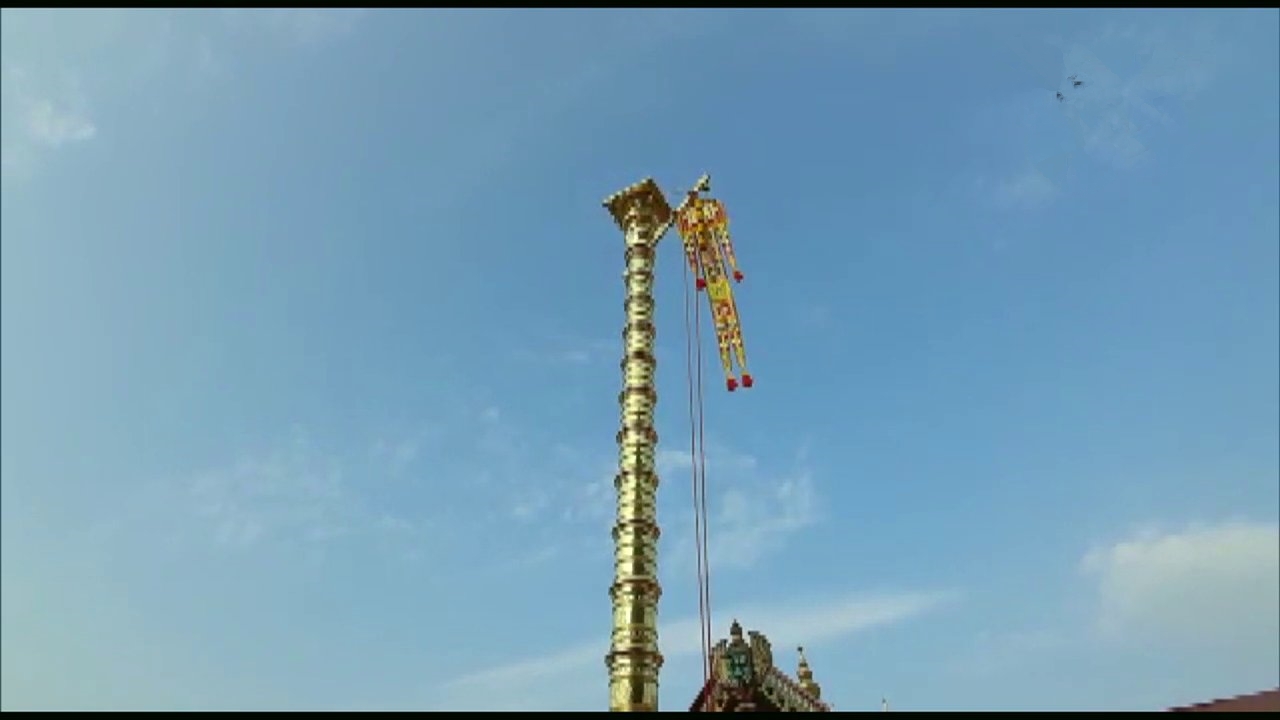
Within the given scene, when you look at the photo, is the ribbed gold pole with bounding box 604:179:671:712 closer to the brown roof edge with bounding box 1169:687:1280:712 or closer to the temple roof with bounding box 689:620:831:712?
the temple roof with bounding box 689:620:831:712

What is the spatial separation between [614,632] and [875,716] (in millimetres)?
8779

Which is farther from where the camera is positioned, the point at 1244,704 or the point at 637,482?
the point at 637,482

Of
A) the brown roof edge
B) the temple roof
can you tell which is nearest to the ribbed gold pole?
the temple roof

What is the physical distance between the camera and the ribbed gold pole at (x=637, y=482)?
15172 millimetres

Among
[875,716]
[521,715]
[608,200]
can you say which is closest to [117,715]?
[521,715]

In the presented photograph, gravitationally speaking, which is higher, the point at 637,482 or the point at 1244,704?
the point at 637,482

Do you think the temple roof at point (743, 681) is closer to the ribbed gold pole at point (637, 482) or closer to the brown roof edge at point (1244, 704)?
the ribbed gold pole at point (637, 482)

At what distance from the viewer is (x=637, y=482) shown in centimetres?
1727

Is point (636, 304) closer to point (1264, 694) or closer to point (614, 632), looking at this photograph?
point (614, 632)

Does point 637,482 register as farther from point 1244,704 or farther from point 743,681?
point 1244,704

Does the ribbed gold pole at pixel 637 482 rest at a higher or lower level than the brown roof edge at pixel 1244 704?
higher

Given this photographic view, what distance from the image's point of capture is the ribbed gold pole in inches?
597

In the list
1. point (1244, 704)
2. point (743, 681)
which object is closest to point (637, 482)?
point (743, 681)

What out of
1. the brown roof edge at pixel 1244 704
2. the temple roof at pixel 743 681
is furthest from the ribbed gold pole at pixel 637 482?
the brown roof edge at pixel 1244 704
